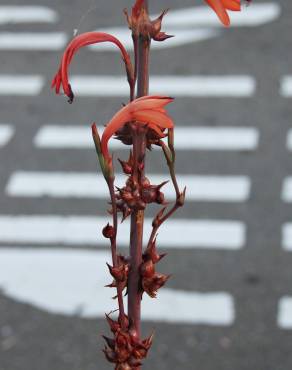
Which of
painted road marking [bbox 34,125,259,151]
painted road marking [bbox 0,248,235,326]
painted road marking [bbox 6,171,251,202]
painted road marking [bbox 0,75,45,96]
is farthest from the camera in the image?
painted road marking [bbox 0,75,45,96]

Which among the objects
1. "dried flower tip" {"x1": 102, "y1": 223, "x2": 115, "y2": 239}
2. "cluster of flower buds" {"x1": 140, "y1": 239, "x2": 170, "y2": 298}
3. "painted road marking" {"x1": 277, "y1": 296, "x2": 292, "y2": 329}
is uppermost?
"dried flower tip" {"x1": 102, "y1": 223, "x2": 115, "y2": 239}

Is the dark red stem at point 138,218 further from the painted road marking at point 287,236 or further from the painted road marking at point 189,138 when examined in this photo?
the painted road marking at point 189,138

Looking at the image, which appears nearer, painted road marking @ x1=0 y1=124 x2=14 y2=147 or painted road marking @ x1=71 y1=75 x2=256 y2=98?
painted road marking @ x1=0 y1=124 x2=14 y2=147

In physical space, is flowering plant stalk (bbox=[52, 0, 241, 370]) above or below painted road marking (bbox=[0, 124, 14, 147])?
above

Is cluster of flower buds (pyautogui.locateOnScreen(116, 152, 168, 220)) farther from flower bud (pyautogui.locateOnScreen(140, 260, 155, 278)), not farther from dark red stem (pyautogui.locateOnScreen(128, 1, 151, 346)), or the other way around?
flower bud (pyautogui.locateOnScreen(140, 260, 155, 278))

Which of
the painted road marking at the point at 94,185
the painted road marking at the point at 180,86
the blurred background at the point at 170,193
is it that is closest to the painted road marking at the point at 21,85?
the blurred background at the point at 170,193

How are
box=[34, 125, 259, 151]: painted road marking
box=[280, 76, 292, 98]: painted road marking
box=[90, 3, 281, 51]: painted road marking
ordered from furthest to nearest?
box=[90, 3, 281, 51]: painted road marking
box=[280, 76, 292, 98]: painted road marking
box=[34, 125, 259, 151]: painted road marking

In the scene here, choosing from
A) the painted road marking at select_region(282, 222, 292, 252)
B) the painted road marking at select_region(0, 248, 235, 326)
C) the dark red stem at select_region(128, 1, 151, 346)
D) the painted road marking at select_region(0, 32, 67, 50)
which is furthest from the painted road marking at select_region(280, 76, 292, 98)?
the dark red stem at select_region(128, 1, 151, 346)
